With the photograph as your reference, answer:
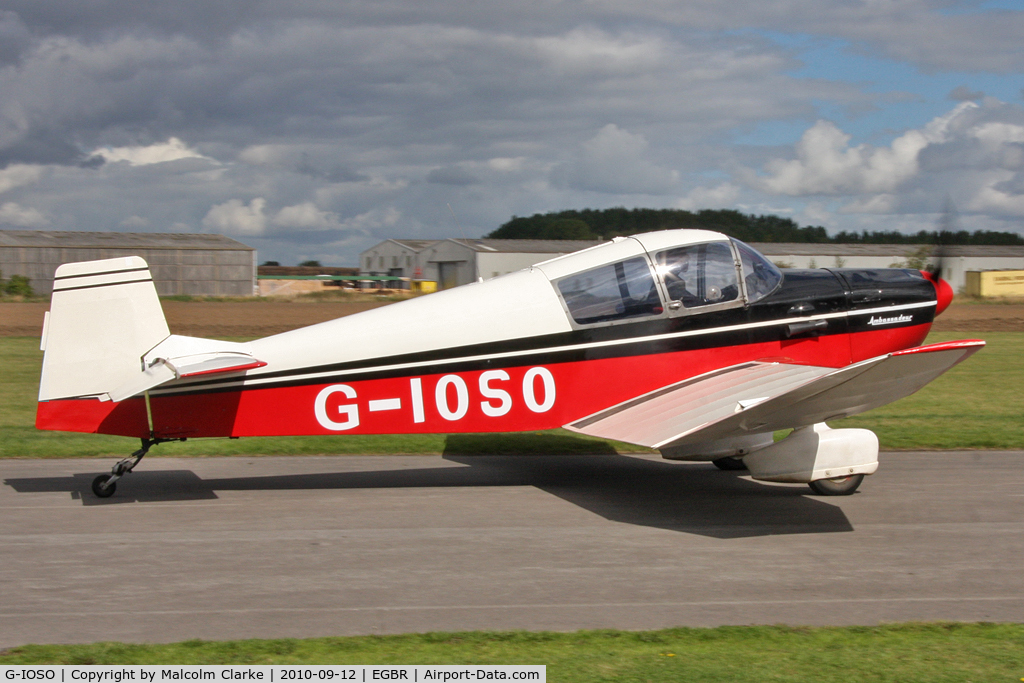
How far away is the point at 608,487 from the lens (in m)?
8.05

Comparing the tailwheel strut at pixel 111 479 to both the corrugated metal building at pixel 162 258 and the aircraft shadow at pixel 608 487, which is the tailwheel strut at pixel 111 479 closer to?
the aircraft shadow at pixel 608 487

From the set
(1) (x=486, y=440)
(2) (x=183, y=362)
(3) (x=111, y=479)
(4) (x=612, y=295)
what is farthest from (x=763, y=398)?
(3) (x=111, y=479)

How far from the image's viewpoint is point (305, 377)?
282 inches

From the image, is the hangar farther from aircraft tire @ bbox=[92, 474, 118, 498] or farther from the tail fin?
the tail fin

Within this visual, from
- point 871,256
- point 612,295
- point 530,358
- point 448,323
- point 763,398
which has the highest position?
point 871,256

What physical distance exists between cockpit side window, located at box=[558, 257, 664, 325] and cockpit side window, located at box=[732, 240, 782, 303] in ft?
2.90

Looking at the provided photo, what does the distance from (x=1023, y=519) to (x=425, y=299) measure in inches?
213

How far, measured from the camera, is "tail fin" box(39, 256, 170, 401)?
273 inches

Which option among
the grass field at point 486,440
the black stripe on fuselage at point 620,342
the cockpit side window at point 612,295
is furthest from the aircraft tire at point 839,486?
the grass field at point 486,440

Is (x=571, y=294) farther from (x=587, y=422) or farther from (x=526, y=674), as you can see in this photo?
(x=526, y=674)

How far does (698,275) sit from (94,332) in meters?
5.26

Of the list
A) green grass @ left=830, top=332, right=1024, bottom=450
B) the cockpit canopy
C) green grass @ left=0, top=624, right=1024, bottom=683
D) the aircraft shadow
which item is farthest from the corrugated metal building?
green grass @ left=0, top=624, right=1024, bottom=683

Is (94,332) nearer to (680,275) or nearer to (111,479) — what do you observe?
(111,479)

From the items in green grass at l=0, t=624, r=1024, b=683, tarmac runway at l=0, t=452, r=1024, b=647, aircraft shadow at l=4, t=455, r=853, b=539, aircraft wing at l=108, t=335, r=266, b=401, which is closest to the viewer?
green grass at l=0, t=624, r=1024, b=683
